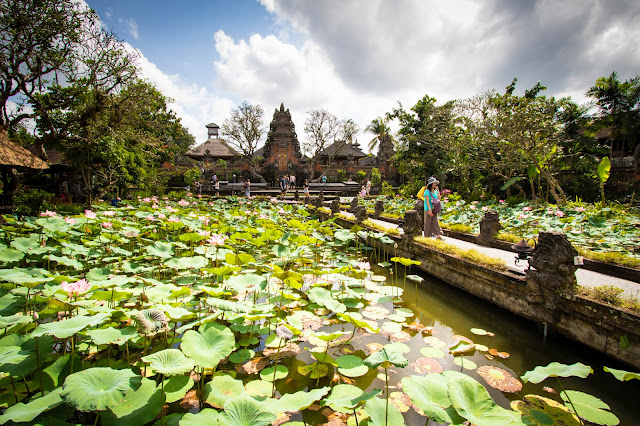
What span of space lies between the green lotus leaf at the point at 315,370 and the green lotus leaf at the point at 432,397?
33.1 inches

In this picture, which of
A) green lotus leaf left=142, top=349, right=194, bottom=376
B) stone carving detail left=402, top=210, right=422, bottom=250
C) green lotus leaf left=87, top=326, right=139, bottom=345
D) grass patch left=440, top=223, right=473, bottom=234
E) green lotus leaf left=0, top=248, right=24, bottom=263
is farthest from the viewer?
grass patch left=440, top=223, right=473, bottom=234

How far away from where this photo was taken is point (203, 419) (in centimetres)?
133

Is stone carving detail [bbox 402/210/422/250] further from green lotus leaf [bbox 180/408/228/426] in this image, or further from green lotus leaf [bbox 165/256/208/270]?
green lotus leaf [bbox 180/408/228/426]

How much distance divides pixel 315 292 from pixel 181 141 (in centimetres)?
4097

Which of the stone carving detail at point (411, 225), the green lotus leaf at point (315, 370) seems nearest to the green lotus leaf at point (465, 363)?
the green lotus leaf at point (315, 370)

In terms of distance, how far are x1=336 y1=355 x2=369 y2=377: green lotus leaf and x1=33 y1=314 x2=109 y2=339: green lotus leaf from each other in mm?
1505

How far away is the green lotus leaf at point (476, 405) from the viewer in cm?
127

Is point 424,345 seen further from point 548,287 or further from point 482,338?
point 548,287

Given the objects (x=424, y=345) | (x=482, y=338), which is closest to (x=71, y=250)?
(x=424, y=345)

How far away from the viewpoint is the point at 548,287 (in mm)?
3072

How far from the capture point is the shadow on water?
2.33 metres

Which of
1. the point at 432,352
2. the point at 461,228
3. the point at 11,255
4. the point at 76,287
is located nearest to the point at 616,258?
the point at 461,228

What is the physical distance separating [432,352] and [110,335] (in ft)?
8.46

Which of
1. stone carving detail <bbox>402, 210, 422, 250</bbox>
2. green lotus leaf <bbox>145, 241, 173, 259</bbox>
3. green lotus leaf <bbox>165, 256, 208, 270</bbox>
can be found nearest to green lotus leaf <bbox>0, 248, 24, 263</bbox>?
green lotus leaf <bbox>145, 241, 173, 259</bbox>
